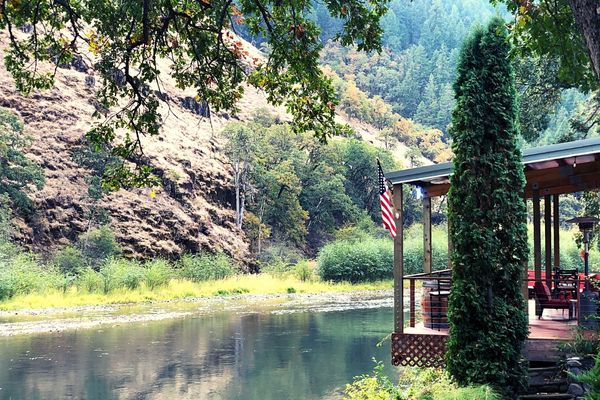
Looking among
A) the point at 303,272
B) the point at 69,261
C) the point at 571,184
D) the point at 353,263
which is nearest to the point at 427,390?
the point at 571,184

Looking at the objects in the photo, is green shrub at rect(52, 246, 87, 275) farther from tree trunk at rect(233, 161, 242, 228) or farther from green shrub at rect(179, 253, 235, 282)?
tree trunk at rect(233, 161, 242, 228)

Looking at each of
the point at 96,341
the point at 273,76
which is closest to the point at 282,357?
the point at 96,341

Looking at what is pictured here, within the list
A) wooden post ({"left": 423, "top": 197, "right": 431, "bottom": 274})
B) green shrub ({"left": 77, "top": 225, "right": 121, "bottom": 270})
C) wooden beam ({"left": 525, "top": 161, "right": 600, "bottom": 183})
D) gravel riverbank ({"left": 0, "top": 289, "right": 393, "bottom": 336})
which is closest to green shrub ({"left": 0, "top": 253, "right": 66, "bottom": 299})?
gravel riverbank ({"left": 0, "top": 289, "right": 393, "bottom": 336})

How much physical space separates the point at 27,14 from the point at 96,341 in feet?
46.9

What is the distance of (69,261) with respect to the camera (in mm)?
35938

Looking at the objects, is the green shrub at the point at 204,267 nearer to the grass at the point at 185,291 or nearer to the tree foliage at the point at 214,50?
the grass at the point at 185,291

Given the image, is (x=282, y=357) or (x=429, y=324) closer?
(x=429, y=324)

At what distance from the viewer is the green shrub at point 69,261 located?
117 ft

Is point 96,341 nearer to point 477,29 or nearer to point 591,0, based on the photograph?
point 477,29

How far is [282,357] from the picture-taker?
18031 mm

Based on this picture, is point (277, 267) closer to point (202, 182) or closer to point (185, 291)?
point (202, 182)

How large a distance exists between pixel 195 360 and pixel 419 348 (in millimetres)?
8708

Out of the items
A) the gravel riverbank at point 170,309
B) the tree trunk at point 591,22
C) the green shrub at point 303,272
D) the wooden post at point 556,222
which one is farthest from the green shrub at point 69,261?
the tree trunk at point 591,22

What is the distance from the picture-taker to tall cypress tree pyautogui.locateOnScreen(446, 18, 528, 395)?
28.5 ft
